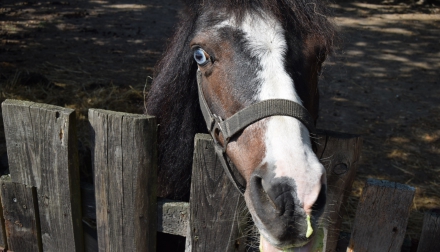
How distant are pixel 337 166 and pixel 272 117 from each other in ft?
1.20

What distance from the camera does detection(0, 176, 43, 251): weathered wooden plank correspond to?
2.21 meters

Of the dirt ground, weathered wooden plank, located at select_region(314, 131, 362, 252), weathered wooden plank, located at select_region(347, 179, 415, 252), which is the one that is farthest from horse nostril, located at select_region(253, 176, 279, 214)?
the dirt ground

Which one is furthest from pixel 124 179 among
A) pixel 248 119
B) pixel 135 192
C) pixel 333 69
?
pixel 333 69

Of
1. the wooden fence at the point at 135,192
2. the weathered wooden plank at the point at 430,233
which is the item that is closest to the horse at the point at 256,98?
the wooden fence at the point at 135,192

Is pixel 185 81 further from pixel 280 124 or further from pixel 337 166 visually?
pixel 337 166

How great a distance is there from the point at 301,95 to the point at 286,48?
245 mm

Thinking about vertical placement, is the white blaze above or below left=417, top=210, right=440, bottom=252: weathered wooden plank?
above

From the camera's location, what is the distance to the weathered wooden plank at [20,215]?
2.21 meters

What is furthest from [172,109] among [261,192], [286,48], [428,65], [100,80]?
[428,65]

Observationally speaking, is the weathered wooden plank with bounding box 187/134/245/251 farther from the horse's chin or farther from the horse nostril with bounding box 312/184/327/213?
the horse nostril with bounding box 312/184/327/213

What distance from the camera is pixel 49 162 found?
→ 82.4 inches

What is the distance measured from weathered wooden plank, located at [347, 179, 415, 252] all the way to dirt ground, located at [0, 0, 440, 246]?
5.75 ft

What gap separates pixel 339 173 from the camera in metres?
1.95

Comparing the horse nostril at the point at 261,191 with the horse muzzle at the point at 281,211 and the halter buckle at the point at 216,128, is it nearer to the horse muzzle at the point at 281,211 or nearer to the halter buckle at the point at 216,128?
the horse muzzle at the point at 281,211
